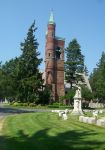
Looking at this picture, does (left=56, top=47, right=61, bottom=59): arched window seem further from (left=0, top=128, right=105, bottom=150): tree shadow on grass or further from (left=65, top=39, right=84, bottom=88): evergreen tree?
(left=0, top=128, right=105, bottom=150): tree shadow on grass

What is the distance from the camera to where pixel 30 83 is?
78.6 meters

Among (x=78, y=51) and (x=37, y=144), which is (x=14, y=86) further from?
(x=37, y=144)

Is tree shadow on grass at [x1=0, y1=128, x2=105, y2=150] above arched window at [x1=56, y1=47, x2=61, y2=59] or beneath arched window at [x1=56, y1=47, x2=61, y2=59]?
beneath

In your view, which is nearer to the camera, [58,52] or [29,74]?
[29,74]

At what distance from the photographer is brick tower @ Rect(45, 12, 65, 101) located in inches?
3880

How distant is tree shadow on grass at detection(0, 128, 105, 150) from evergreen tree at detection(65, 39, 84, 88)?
3146 inches

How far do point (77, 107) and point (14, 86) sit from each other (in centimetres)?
4248

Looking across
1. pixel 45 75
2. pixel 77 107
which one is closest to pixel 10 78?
pixel 45 75

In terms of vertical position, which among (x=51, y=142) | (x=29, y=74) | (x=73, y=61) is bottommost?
(x=51, y=142)

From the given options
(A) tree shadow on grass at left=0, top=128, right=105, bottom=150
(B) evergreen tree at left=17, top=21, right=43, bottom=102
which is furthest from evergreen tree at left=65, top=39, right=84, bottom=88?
(A) tree shadow on grass at left=0, top=128, right=105, bottom=150

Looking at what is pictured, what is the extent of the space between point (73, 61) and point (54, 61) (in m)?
5.03

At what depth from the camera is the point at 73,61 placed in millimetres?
98625

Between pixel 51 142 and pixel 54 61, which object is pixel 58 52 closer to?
pixel 54 61

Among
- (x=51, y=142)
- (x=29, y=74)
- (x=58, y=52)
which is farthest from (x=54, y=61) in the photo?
(x=51, y=142)
